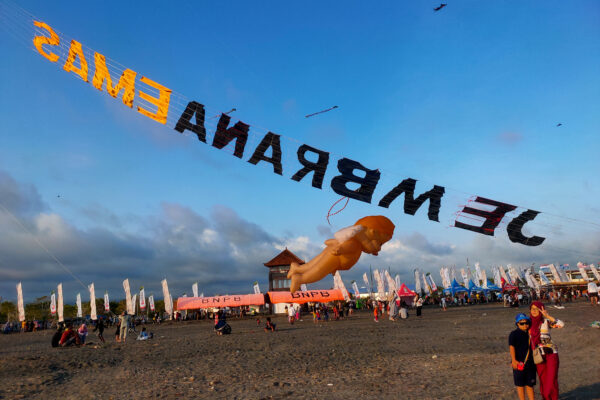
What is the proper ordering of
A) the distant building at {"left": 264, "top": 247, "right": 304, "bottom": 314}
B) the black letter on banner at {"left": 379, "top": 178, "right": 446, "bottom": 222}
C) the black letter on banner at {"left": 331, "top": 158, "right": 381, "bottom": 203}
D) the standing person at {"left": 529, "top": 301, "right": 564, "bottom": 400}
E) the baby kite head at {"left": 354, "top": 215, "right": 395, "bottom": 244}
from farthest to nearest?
the distant building at {"left": 264, "top": 247, "right": 304, "bottom": 314}, the black letter on banner at {"left": 379, "top": 178, "right": 446, "bottom": 222}, the black letter on banner at {"left": 331, "top": 158, "right": 381, "bottom": 203}, the standing person at {"left": 529, "top": 301, "right": 564, "bottom": 400}, the baby kite head at {"left": 354, "top": 215, "right": 395, "bottom": 244}

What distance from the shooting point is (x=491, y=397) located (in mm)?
8266

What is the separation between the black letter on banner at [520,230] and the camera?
8703 mm

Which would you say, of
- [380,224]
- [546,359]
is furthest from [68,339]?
[546,359]

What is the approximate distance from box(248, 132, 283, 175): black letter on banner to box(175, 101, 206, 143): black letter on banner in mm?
1280

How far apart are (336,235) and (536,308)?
5.27 metres

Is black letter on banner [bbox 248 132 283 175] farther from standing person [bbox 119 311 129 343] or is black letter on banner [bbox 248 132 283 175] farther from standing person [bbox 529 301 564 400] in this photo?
standing person [bbox 119 311 129 343]

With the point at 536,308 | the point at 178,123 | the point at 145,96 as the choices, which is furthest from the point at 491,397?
the point at 145,96

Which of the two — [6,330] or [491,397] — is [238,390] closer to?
[491,397]

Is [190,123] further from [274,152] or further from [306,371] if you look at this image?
[306,371]

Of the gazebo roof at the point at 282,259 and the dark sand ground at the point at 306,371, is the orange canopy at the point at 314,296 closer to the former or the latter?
the gazebo roof at the point at 282,259

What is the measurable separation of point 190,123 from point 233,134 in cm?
104

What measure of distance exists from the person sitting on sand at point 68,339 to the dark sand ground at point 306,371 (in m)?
3.30

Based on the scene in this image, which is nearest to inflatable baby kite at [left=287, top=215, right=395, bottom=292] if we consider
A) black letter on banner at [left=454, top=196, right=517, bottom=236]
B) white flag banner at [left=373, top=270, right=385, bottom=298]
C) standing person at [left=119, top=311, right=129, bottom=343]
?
black letter on banner at [left=454, top=196, right=517, bottom=236]

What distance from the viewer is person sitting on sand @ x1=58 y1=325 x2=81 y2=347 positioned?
68.5 ft
